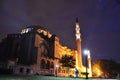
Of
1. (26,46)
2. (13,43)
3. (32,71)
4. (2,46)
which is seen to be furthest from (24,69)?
(2,46)

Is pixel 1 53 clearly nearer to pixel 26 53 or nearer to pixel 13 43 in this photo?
pixel 13 43

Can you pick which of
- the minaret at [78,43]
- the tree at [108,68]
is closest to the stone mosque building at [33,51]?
the minaret at [78,43]

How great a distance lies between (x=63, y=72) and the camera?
8131 centimetres

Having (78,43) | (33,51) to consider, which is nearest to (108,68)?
(78,43)

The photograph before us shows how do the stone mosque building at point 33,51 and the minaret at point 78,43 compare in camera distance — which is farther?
the minaret at point 78,43

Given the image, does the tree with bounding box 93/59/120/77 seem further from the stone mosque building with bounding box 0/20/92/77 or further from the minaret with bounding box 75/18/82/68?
the stone mosque building with bounding box 0/20/92/77

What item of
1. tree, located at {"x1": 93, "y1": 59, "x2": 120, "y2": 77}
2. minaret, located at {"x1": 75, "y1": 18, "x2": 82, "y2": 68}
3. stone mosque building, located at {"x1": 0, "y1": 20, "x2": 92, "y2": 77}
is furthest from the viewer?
minaret, located at {"x1": 75, "y1": 18, "x2": 82, "y2": 68}

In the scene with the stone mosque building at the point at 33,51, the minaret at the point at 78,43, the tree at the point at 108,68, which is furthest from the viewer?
the minaret at the point at 78,43

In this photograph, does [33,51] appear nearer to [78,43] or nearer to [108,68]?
[78,43]

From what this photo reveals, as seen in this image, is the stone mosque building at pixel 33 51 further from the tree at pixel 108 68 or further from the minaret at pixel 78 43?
the tree at pixel 108 68

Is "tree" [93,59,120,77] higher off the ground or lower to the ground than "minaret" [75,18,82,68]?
lower

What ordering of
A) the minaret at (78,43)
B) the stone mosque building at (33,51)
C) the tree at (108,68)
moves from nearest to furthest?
1. the stone mosque building at (33,51)
2. the tree at (108,68)
3. the minaret at (78,43)

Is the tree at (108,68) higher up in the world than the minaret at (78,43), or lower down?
lower down

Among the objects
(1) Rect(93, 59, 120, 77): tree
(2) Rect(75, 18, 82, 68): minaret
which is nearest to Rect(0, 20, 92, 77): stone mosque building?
(2) Rect(75, 18, 82, 68): minaret
